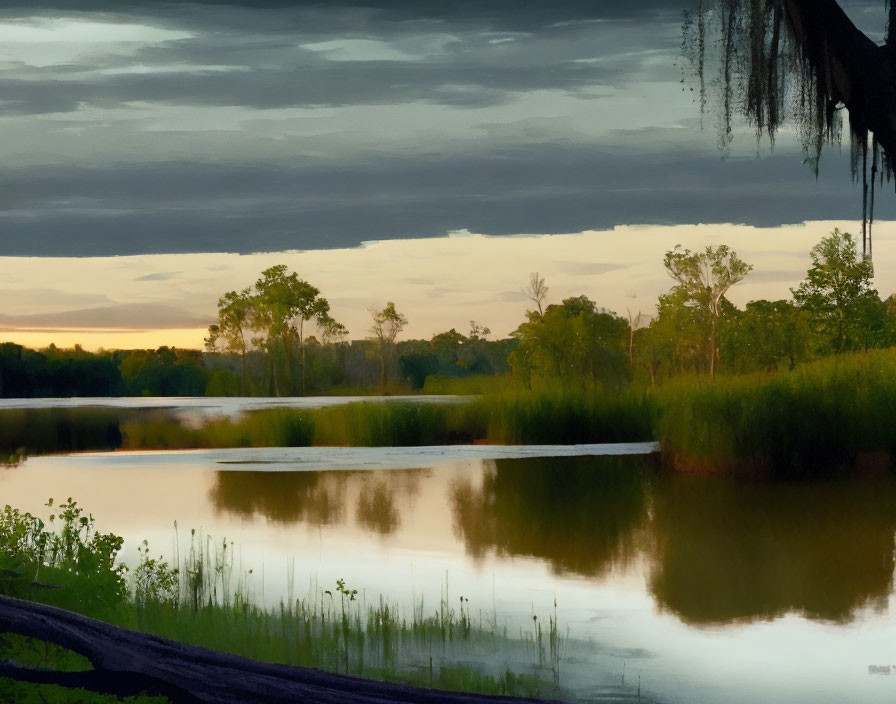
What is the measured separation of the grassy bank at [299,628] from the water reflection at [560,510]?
3370 millimetres

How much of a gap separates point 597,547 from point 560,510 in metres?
3.10

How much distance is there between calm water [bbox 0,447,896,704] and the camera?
757 centimetres

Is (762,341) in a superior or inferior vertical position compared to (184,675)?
superior

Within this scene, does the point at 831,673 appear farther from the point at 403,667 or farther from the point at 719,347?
the point at 719,347

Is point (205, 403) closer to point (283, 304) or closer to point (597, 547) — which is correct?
point (283, 304)

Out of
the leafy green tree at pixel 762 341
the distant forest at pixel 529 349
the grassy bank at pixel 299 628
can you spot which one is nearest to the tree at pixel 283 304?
the distant forest at pixel 529 349

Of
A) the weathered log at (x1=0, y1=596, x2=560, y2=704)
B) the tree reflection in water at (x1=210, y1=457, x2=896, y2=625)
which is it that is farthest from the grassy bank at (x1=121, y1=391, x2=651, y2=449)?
the weathered log at (x1=0, y1=596, x2=560, y2=704)

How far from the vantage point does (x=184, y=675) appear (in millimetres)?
4191

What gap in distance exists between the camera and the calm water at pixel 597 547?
757 centimetres

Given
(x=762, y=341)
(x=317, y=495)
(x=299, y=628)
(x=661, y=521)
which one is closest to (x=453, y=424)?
(x=317, y=495)

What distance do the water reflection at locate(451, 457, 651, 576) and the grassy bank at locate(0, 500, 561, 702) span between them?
337cm

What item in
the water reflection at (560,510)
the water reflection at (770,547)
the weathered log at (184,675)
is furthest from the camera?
the water reflection at (560,510)

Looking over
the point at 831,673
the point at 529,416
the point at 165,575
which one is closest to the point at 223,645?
the point at 165,575

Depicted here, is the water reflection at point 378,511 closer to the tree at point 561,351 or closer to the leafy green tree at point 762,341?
the tree at point 561,351
